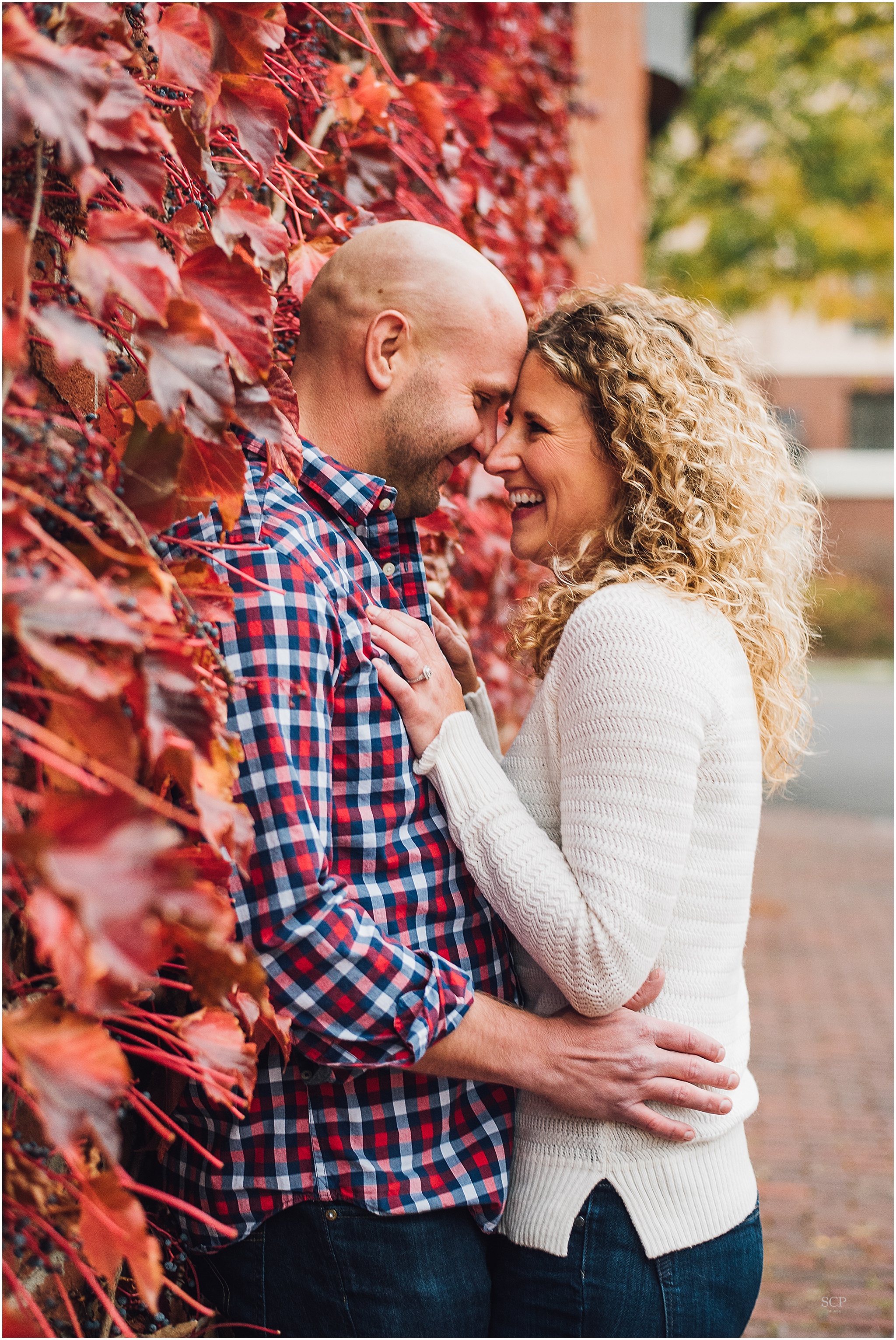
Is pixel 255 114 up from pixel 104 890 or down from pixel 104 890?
up

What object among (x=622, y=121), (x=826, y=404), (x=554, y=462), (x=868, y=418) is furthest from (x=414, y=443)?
(x=868, y=418)

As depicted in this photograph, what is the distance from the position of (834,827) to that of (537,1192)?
993cm

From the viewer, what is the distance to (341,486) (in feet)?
5.90

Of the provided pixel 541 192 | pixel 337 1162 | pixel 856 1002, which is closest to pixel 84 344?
pixel 337 1162

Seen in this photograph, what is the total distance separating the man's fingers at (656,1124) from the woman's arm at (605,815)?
0.16 metres

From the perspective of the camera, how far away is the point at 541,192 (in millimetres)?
4152

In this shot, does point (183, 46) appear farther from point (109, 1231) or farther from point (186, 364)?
point (109, 1231)

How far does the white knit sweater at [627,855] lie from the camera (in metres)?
1.65

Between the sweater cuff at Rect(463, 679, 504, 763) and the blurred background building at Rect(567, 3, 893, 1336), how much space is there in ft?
1.91

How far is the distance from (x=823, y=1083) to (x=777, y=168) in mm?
10894

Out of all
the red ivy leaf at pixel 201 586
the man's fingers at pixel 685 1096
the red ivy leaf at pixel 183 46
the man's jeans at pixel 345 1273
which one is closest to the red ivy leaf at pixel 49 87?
the red ivy leaf at pixel 183 46

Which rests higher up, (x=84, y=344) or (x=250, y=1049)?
(x=84, y=344)

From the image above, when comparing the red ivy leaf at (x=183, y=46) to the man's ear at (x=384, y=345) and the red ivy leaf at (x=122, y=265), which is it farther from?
the man's ear at (x=384, y=345)

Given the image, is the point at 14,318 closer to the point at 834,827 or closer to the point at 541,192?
the point at 541,192
